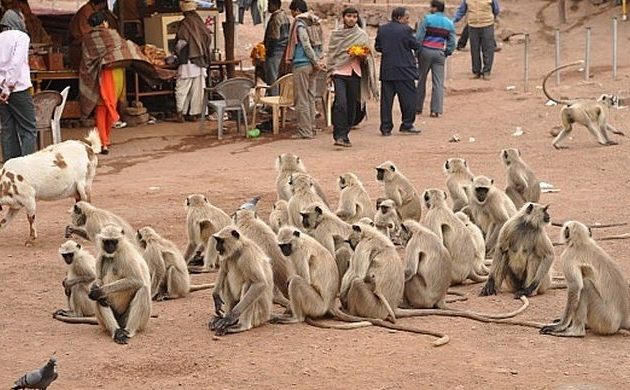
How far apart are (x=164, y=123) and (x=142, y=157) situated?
9.91 feet

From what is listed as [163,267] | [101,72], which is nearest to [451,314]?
[163,267]

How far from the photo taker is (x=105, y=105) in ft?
57.9

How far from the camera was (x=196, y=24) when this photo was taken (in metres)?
20.0

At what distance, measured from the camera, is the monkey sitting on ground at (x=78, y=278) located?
8805 mm

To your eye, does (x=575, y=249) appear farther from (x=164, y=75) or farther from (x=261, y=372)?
(x=164, y=75)

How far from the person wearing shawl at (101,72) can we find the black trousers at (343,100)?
Result: 3.36m

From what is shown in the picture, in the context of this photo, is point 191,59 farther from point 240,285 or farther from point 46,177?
point 240,285

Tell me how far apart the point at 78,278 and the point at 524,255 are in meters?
3.59

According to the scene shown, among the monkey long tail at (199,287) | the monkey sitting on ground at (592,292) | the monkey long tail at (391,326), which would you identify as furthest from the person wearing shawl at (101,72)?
the monkey sitting on ground at (592,292)

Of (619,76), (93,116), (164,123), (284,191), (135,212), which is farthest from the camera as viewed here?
(619,76)

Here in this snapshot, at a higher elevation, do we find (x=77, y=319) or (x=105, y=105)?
(x=105, y=105)

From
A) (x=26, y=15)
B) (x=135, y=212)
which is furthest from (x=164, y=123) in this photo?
(x=135, y=212)

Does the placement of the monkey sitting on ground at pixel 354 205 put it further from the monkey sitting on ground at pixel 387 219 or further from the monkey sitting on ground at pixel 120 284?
the monkey sitting on ground at pixel 120 284

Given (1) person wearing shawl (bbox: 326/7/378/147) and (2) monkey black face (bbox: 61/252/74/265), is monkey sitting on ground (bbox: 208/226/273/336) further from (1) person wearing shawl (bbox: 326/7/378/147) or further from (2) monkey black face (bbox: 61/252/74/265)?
(1) person wearing shawl (bbox: 326/7/378/147)
